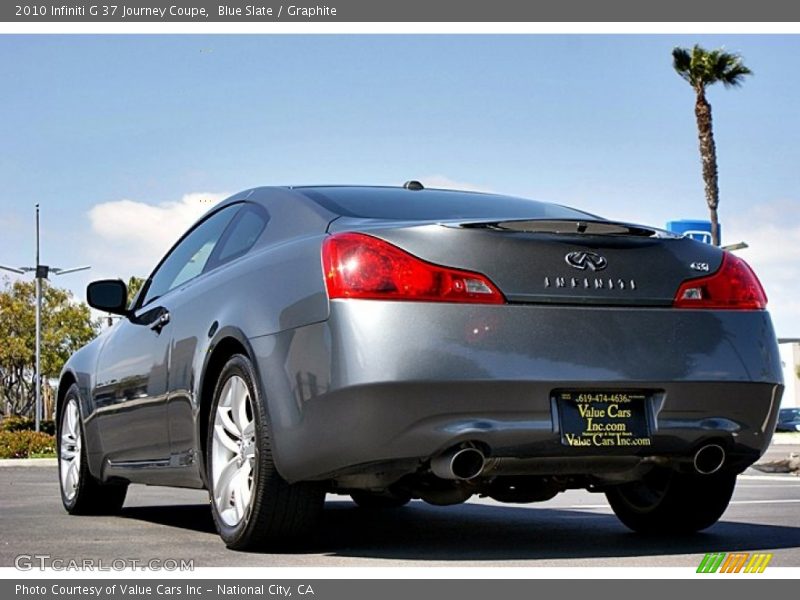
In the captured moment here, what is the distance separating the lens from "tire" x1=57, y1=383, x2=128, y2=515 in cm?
809

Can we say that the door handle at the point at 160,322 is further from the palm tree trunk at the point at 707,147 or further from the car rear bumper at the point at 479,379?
the palm tree trunk at the point at 707,147

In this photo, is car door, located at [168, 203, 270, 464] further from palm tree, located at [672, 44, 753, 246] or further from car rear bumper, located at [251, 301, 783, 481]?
palm tree, located at [672, 44, 753, 246]

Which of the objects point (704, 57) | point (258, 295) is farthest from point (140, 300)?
point (704, 57)

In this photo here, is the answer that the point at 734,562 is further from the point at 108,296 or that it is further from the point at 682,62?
Result: the point at 682,62

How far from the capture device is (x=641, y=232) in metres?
5.37

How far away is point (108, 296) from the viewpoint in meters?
7.73

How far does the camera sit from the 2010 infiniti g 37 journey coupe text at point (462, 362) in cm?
488

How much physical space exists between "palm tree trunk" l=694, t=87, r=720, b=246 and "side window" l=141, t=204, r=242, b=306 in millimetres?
34671

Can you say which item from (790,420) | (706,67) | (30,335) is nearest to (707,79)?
(706,67)

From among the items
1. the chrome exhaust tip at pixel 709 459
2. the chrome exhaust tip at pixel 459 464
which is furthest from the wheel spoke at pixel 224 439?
the chrome exhaust tip at pixel 709 459

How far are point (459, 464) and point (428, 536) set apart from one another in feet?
5.24

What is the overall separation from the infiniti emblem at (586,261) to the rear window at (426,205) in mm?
409

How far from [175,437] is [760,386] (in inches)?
108

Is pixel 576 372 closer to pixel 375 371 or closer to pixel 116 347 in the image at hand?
pixel 375 371
